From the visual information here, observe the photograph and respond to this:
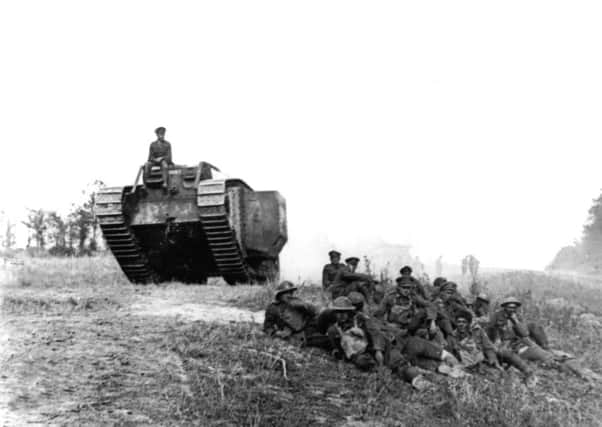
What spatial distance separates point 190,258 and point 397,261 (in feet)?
68.8

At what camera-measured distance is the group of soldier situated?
25.8 feet

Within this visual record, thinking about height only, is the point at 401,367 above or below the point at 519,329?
below

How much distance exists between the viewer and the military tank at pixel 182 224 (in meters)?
12.5

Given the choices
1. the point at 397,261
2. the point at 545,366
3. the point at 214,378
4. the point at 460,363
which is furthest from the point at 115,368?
the point at 397,261

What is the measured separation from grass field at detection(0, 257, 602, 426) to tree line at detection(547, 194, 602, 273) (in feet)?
132

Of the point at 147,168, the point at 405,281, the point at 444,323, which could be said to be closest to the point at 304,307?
the point at 405,281

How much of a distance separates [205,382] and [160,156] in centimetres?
773

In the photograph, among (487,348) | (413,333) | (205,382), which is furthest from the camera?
(487,348)

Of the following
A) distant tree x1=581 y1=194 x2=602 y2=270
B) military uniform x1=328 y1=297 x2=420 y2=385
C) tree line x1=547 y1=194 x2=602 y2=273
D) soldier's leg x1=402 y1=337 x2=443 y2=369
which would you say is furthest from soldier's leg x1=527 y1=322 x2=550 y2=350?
distant tree x1=581 y1=194 x2=602 y2=270

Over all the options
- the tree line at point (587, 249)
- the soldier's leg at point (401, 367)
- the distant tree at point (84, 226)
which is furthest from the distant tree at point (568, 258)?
the soldier's leg at point (401, 367)

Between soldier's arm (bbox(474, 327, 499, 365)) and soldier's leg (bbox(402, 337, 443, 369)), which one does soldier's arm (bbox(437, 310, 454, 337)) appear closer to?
soldier's arm (bbox(474, 327, 499, 365))

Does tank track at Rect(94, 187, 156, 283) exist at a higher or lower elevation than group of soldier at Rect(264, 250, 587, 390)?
higher

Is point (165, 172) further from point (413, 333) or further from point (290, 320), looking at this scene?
point (413, 333)

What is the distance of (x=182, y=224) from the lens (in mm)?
12773
